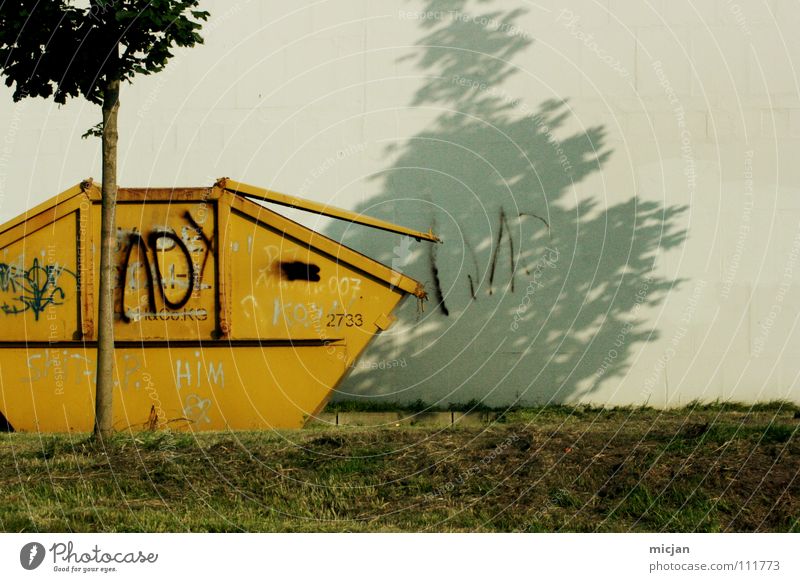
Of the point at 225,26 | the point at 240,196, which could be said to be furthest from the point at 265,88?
the point at 240,196

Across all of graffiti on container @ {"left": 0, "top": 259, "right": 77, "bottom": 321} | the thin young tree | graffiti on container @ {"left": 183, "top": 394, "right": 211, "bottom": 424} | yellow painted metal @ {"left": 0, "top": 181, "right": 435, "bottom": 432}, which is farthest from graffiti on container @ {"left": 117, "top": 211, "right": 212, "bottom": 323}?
the thin young tree

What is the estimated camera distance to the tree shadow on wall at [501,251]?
484 inches

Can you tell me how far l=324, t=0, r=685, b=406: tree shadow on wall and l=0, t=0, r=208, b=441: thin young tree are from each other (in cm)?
382

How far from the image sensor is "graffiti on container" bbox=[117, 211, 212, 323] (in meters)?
10.2

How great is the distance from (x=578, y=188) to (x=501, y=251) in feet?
3.64

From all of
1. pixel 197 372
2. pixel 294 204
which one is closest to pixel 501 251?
pixel 294 204

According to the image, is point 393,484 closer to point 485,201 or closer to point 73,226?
point 73,226

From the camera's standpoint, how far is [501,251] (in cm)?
1236

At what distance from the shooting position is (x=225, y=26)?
12719mm

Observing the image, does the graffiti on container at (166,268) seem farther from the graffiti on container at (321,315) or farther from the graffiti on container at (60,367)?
the graffiti on container at (321,315)

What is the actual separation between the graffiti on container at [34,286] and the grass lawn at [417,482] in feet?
5.69

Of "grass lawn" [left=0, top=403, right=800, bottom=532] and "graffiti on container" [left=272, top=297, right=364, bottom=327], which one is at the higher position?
"graffiti on container" [left=272, top=297, right=364, bottom=327]

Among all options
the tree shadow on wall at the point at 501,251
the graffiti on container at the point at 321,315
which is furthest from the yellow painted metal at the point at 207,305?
the tree shadow on wall at the point at 501,251

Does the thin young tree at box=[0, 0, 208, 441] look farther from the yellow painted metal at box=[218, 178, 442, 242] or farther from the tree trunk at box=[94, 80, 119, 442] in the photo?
the yellow painted metal at box=[218, 178, 442, 242]
